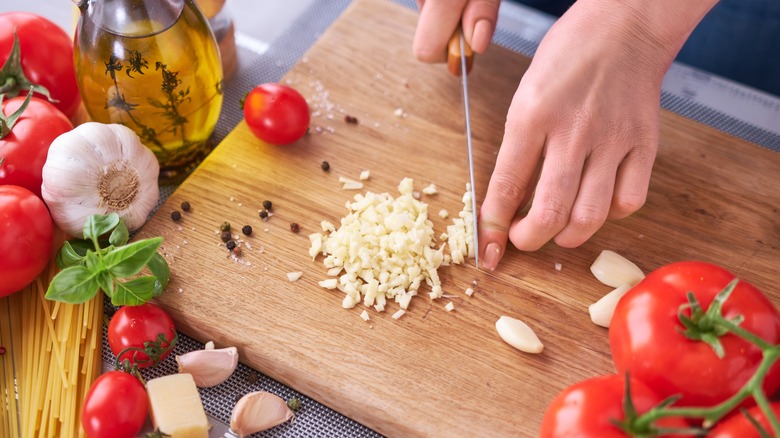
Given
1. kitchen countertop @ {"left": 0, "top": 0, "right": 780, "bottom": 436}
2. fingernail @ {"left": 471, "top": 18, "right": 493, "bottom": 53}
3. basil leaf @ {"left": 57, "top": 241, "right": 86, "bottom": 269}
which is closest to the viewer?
basil leaf @ {"left": 57, "top": 241, "right": 86, "bottom": 269}

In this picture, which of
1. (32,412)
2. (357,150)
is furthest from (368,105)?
(32,412)

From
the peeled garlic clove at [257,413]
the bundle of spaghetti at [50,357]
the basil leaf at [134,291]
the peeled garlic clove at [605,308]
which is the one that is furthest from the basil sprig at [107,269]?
the peeled garlic clove at [605,308]

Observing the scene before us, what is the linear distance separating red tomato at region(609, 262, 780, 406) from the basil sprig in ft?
2.52

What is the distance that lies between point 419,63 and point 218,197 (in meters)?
0.61

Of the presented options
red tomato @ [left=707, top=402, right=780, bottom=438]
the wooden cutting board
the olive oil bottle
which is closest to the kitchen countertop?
the wooden cutting board

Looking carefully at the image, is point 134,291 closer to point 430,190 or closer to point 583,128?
point 430,190

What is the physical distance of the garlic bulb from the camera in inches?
52.9

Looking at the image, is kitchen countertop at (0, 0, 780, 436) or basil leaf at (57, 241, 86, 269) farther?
kitchen countertop at (0, 0, 780, 436)

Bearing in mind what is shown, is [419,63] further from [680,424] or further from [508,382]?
[680,424]

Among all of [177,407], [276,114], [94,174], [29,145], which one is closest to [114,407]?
[177,407]

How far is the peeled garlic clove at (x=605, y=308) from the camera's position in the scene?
1.38m

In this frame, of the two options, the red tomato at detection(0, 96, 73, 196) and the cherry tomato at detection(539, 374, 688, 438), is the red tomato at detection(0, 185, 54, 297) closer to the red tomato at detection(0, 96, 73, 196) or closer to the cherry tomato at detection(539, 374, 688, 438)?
the red tomato at detection(0, 96, 73, 196)

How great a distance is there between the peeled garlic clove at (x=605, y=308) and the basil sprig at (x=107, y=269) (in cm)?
78

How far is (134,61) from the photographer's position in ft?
4.64
